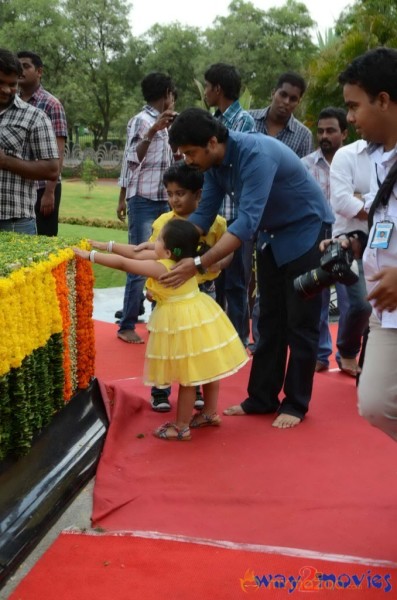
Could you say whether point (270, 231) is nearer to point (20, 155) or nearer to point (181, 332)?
point (181, 332)

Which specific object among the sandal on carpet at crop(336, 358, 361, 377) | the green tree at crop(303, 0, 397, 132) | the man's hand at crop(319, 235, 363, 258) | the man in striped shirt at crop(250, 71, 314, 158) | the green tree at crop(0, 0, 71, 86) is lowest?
the sandal on carpet at crop(336, 358, 361, 377)

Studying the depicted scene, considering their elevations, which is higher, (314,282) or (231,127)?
(231,127)

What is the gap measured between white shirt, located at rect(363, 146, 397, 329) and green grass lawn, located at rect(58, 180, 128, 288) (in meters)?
6.64

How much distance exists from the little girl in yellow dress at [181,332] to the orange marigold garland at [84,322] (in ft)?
0.47

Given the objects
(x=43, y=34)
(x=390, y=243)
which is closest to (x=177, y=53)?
(x=43, y=34)

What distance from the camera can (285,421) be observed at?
3.95 meters

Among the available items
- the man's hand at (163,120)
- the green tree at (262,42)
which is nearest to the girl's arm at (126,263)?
the man's hand at (163,120)

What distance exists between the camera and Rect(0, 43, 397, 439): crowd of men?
245 centimetres

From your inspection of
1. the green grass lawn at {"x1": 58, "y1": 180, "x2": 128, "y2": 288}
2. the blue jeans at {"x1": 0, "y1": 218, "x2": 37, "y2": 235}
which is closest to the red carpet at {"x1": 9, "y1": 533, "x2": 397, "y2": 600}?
the blue jeans at {"x1": 0, "y1": 218, "x2": 37, "y2": 235}

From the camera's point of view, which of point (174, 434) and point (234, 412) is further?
point (234, 412)

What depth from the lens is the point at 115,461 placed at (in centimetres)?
342

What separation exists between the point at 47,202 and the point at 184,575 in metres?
3.42

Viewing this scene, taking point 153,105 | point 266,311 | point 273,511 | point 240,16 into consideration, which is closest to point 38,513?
point 273,511

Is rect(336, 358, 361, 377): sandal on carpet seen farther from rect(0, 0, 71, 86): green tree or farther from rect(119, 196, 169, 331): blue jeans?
rect(0, 0, 71, 86): green tree
